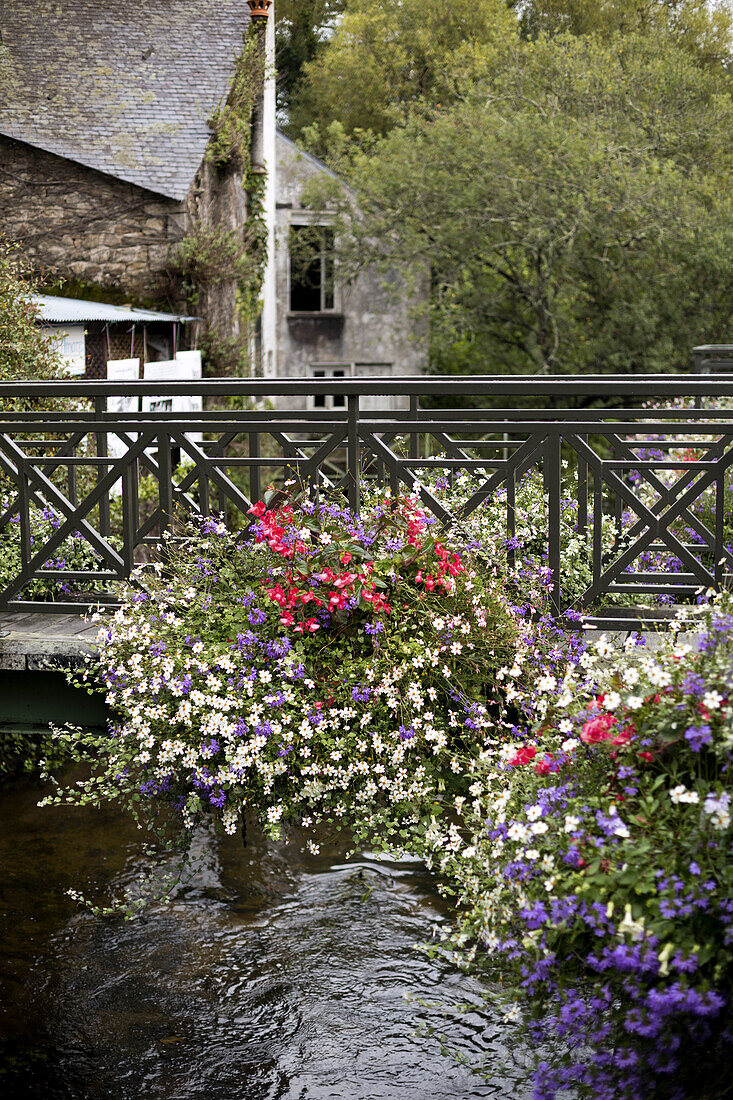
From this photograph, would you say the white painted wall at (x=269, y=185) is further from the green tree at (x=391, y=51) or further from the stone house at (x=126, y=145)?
the green tree at (x=391, y=51)

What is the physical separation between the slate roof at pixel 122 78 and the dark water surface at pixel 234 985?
9.26 metres

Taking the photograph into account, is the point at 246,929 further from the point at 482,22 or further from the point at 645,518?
the point at 482,22

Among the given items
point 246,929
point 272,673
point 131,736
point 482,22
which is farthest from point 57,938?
point 482,22

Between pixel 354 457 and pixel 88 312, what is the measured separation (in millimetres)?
8609

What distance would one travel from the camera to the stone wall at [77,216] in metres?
14.5

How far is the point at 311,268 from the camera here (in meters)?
26.4

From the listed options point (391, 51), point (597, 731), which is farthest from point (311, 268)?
point (597, 731)

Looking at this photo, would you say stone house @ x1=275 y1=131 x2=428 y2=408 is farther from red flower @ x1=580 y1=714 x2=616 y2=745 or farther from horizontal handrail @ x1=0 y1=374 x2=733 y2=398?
red flower @ x1=580 y1=714 x2=616 y2=745

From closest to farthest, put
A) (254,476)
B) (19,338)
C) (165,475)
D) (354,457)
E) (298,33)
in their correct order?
(354,457), (165,475), (254,476), (19,338), (298,33)

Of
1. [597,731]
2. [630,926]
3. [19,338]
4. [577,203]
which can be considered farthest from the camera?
[577,203]

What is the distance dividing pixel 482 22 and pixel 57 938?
2796 centimetres

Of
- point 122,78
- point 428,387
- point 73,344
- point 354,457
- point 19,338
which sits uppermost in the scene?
point 122,78

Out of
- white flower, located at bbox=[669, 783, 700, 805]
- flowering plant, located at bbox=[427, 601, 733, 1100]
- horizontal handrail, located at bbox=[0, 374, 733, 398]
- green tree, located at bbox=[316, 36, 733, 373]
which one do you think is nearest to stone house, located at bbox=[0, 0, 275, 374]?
green tree, located at bbox=[316, 36, 733, 373]

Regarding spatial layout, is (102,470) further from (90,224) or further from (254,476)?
(90,224)
